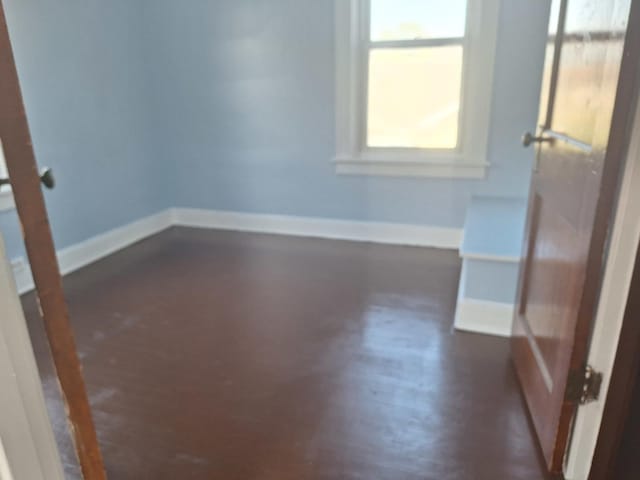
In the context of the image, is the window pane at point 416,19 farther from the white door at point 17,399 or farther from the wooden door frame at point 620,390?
the white door at point 17,399

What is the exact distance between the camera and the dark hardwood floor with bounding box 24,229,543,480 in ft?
4.97

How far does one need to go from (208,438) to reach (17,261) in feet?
6.18

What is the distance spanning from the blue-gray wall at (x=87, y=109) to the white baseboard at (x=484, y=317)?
2581 mm

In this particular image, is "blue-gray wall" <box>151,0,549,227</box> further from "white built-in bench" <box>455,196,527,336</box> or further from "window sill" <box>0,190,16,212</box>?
"window sill" <box>0,190,16,212</box>

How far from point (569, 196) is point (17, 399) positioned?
1.41 metres

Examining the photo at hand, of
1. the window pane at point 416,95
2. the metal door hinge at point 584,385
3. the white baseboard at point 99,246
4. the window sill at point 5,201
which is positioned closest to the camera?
the metal door hinge at point 584,385

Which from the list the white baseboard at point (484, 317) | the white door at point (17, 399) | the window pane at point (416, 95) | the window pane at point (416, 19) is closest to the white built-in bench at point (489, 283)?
the white baseboard at point (484, 317)

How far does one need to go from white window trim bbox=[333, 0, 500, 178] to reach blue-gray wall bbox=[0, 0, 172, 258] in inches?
66.0

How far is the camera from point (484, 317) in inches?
87.9

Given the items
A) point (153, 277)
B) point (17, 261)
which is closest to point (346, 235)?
point (153, 277)

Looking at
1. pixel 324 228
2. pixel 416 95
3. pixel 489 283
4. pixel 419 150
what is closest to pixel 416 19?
pixel 416 95

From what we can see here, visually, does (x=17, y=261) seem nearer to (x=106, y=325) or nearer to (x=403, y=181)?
(x=106, y=325)

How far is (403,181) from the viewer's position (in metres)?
3.48

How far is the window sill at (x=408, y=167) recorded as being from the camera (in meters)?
3.29
